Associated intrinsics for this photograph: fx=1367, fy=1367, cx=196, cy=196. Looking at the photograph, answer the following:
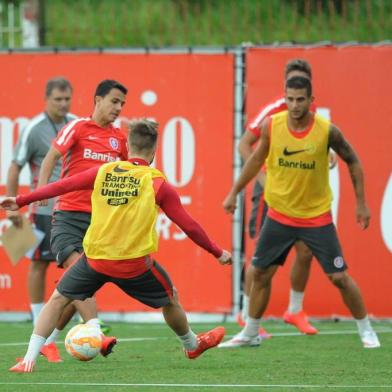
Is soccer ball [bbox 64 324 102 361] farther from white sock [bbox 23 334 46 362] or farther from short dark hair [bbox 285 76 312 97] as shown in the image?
short dark hair [bbox 285 76 312 97]

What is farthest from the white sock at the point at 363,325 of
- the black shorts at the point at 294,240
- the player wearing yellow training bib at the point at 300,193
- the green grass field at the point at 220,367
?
the black shorts at the point at 294,240

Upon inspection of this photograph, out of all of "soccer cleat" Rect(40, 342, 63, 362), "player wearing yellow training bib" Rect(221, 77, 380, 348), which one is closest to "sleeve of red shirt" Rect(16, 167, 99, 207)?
"soccer cleat" Rect(40, 342, 63, 362)

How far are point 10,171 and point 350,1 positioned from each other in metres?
5.69

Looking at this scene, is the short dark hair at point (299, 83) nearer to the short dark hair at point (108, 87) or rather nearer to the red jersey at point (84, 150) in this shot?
the short dark hair at point (108, 87)

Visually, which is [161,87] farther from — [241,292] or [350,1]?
[350,1]

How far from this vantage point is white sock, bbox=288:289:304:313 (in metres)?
12.2

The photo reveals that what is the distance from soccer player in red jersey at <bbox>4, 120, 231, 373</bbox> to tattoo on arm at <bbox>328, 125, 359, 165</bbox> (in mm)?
1991

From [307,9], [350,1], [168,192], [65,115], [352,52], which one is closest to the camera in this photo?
[168,192]

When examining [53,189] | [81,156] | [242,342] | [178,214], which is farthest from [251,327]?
[53,189]

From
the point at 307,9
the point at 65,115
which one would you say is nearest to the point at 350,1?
the point at 307,9

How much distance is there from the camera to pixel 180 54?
44.7 ft

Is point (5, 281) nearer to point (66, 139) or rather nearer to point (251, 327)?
point (251, 327)

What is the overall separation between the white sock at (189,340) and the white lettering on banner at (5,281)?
4.86 meters

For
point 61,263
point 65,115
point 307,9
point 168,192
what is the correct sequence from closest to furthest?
point 168,192
point 61,263
point 65,115
point 307,9
